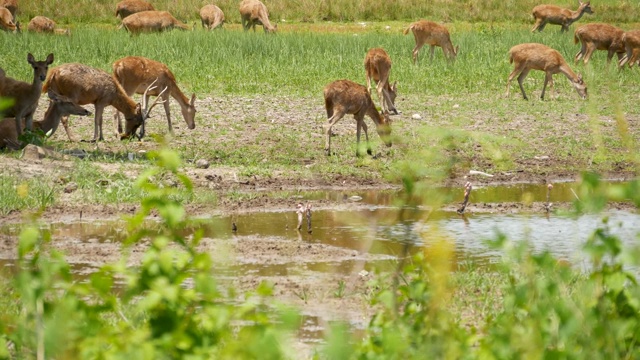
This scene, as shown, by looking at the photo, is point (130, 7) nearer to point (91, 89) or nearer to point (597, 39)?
point (597, 39)

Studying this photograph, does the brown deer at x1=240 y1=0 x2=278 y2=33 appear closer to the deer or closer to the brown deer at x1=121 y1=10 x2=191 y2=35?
the brown deer at x1=121 y1=10 x2=191 y2=35

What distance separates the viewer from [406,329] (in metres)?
4.59

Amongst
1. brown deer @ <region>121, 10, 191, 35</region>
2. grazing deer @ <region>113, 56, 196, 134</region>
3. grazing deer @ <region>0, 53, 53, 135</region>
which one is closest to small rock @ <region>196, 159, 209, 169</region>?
Answer: grazing deer @ <region>0, 53, 53, 135</region>

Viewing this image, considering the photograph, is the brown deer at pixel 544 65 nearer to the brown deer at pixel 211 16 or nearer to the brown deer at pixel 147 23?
the brown deer at pixel 147 23

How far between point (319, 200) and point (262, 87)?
24.8 ft

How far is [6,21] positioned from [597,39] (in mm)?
15631

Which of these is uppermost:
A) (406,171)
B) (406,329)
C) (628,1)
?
(406,171)

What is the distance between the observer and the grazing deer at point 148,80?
1598 centimetres

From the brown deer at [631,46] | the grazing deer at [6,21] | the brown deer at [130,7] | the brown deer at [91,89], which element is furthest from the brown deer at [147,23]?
the brown deer at [91,89]

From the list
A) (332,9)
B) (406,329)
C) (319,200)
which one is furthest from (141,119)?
(332,9)

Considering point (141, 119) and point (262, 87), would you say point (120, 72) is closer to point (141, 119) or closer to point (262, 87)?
point (141, 119)

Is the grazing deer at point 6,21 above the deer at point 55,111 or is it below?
below

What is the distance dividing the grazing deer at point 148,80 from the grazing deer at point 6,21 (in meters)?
13.9

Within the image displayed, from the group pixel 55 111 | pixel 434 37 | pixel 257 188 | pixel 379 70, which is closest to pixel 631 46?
pixel 434 37
